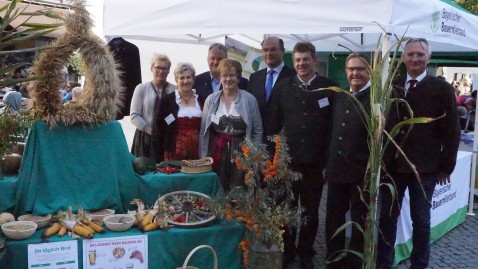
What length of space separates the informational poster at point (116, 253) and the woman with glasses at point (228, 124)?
37.3 inches

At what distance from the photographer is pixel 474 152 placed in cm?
572

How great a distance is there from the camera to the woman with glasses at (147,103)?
4414 mm

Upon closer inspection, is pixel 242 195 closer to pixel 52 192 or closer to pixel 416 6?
pixel 52 192

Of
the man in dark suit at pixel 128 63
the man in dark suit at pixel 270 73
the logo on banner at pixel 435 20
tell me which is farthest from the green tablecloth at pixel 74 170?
the logo on banner at pixel 435 20

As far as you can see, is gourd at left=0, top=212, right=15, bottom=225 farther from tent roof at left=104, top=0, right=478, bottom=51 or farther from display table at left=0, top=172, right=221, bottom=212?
tent roof at left=104, top=0, right=478, bottom=51

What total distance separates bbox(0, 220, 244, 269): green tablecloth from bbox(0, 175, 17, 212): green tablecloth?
32 centimetres

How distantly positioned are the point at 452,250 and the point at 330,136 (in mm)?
1900

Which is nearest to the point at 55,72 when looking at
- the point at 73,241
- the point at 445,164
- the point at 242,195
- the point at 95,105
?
the point at 95,105

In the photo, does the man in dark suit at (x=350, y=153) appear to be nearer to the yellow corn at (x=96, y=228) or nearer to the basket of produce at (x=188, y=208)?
the basket of produce at (x=188, y=208)

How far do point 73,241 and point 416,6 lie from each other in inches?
108

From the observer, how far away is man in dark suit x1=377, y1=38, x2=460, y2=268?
3471mm

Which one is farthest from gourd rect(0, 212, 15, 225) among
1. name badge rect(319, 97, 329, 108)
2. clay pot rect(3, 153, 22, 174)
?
name badge rect(319, 97, 329, 108)

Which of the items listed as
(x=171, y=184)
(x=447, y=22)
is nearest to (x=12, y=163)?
(x=171, y=184)

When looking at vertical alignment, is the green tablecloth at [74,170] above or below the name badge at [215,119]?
below
